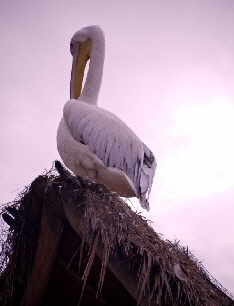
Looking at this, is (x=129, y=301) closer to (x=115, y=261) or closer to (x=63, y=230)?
(x=115, y=261)

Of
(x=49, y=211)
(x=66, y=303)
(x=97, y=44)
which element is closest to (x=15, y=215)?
(x=49, y=211)

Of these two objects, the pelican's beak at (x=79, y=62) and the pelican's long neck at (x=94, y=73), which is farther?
the pelican's beak at (x=79, y=62)

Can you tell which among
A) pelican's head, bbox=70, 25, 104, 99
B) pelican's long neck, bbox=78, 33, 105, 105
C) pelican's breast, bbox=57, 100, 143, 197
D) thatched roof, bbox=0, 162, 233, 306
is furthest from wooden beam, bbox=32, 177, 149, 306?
pelican's head, bbox=70, 25, 104, 99

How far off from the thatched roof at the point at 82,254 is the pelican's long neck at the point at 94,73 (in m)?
2.05

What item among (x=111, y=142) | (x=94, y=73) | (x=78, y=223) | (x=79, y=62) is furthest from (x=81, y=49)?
(x=78, y=223)

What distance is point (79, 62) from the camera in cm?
571

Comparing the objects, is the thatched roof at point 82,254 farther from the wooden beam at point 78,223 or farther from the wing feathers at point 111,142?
the wing feathers at point 111,142

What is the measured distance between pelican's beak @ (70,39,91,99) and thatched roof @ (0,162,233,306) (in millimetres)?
2561

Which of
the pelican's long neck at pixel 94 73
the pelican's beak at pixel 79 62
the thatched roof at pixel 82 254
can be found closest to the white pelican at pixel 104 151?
the pelican's long neck at pixel 94 73

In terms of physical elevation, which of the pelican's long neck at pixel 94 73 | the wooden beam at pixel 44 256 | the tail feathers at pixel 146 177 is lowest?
the wooden beam at pixel 44 256

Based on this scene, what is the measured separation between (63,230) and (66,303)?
0.64m

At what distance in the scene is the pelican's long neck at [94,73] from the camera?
5.15 meters

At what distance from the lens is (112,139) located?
4332 millimetres

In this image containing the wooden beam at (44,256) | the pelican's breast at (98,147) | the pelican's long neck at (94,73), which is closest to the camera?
the wooden beam at (44,256)
